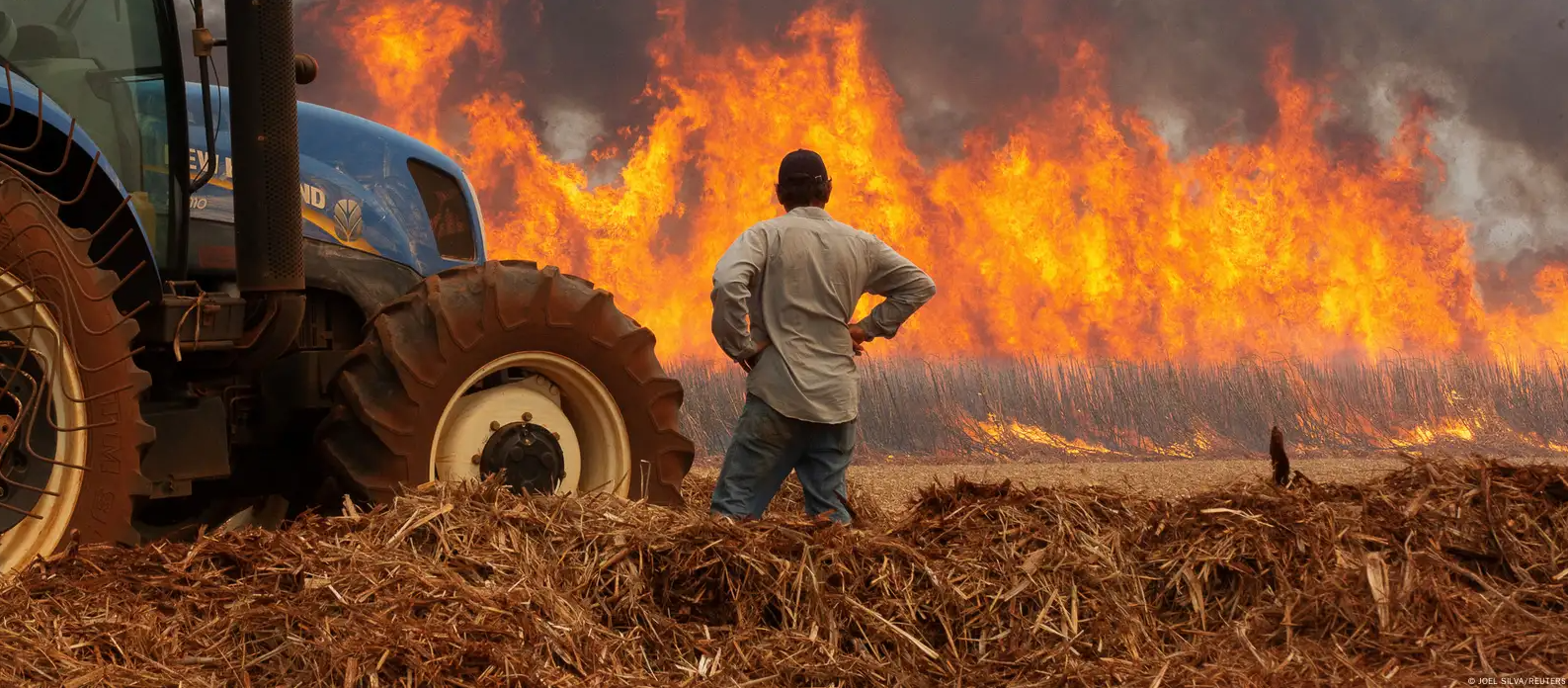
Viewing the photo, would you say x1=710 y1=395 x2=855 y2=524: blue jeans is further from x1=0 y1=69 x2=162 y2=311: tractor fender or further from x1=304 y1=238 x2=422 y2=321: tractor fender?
x1=0 y1=69 x2=162 y2=311: tractor fender

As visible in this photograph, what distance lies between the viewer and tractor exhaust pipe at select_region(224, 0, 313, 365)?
4840mm

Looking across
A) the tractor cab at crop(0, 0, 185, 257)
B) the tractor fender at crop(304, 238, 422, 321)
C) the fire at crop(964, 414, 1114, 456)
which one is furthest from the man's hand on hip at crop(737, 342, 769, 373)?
the fire at crop(964, 414, 1114, 456)

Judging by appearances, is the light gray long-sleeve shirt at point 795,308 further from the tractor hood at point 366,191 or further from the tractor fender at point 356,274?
the tractor hood at point 366,191

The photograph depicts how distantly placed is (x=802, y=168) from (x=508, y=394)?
149 centimetres

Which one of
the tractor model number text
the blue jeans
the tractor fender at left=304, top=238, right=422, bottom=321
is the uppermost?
the tractor model number text

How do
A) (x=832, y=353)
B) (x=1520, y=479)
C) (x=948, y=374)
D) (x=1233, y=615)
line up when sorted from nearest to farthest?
(x=1233, y=615)
(x=1520, y=479)
(x=832, y=353)
(x=948, y=374)

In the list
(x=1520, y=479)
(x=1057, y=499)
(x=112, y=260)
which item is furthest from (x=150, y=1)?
(x=1520, y=479)

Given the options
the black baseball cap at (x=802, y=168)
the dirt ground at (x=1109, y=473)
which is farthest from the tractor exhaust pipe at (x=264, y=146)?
the dirt ground at (x=1109, y=473)

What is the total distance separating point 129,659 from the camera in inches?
133

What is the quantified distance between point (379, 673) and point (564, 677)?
0.43 metres

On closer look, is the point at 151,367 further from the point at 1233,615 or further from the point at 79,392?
the point at 1233,615

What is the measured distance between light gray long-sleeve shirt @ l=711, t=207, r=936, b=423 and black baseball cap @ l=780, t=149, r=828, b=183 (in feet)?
0.41

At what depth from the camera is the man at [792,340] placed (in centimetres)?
511

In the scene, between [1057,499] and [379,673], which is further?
[1057,499]
